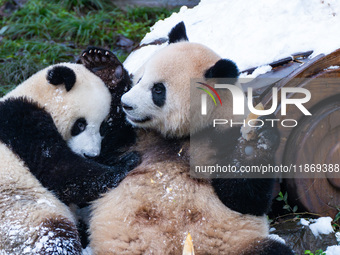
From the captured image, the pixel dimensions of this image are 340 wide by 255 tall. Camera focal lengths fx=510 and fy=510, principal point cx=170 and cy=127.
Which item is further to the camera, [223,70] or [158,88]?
[158,88]

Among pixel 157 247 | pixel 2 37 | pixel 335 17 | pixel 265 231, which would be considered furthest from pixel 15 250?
pixel 2 37

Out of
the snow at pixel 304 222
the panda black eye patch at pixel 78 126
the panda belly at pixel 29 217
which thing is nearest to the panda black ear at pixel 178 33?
the panda black eye patch at pixel 78 126

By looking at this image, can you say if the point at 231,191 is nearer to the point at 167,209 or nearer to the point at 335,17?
the point at 167,209

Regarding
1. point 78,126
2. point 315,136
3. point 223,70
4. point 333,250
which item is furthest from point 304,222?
point 78,126

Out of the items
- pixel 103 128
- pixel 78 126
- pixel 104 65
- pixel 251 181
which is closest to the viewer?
pixel 251 181

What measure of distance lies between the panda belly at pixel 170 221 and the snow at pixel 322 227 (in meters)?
0.59

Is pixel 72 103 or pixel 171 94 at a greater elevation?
pixel 171 94

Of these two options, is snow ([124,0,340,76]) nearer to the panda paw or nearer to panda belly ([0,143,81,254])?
the panda paw

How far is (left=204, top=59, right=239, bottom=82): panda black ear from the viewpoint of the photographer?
3.03 metres

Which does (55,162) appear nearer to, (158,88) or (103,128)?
(103,128)

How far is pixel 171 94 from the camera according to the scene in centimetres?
320

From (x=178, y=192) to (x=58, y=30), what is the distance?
448cm

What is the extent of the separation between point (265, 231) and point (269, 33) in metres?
1.65

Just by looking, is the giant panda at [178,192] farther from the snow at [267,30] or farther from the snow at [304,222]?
the snow at [267,30]
